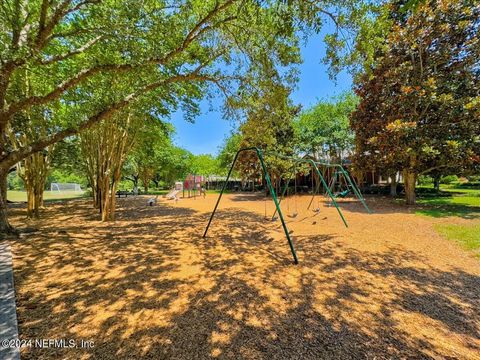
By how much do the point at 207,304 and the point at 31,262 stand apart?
3.66 meters

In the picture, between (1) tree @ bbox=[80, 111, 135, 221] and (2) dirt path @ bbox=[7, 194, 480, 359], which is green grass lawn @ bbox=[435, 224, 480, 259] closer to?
A: (2) dirt path @ bbox=[7, 194, 480, 359]

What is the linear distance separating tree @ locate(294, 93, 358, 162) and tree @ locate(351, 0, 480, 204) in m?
7.94

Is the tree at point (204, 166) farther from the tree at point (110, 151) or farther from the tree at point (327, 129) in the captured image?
the tree at point (110, 151)

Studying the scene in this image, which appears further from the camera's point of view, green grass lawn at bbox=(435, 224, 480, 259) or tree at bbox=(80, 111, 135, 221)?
tree at bbox=(80, 111, 135, 221)

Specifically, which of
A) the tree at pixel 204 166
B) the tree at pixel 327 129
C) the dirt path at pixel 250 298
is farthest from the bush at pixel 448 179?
the tree at pixel 204 166

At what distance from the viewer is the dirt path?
2023 mm

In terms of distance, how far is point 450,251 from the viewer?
458 centimetres

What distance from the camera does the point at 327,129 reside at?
18156mm

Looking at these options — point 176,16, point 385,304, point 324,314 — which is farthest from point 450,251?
point 176,16

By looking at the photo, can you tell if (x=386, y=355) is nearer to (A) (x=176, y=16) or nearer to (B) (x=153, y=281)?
(B) (x=153, y=281)

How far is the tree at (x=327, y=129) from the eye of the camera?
1798 centimetres

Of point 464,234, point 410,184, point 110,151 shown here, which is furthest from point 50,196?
point 464,234

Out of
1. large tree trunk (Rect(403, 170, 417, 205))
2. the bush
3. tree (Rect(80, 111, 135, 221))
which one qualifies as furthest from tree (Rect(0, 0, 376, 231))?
the bush

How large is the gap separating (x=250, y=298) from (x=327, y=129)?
1794 cm
